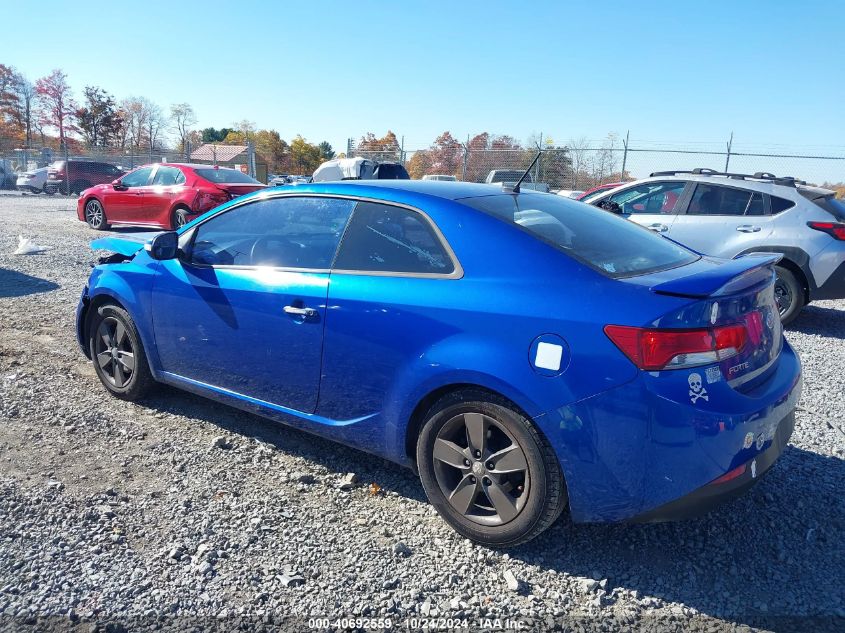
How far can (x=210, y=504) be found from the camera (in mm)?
3088

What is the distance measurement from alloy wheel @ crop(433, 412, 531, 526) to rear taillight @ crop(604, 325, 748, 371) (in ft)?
1.99

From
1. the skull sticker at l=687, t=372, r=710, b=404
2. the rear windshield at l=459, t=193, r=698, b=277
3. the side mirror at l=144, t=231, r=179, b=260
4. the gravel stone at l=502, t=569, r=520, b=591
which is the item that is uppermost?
→ the rear windshield at l=459, t=193, r=698, b=277

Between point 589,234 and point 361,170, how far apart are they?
50.1 feet

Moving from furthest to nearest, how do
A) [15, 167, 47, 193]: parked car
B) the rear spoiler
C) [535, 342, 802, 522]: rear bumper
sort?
1. [15, 167, 47, 193]: parked car
2. the rear spoiler
3. [535, 342, 802, 522]: rear bumper

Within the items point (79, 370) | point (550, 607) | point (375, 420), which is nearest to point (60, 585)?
point (375, 420)

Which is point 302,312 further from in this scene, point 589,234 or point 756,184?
point 756,184

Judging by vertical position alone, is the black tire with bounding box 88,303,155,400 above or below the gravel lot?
above

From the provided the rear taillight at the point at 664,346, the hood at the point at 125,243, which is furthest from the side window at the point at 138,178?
the rear taillight at the point at 664,346

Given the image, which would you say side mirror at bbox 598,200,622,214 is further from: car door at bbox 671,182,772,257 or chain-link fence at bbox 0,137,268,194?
chain-link fence at bbox 0,137,268,194

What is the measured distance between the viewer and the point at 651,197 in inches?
305

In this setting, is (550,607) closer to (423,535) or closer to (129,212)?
(423,535)

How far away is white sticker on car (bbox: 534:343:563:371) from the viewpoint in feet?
8.02

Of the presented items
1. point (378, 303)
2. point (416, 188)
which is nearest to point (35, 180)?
point (416, 188)

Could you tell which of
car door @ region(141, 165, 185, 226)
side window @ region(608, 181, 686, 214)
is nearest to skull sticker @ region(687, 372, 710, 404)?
side window @ region(608, 181, 686, 214)
